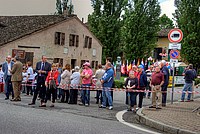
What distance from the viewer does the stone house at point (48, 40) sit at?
120 ft

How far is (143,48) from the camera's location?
177ft

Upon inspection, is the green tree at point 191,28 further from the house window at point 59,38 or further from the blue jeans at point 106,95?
the blue jeans at point 106,95

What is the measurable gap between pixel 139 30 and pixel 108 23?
4.64m

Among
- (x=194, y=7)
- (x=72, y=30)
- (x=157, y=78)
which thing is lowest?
(x=157, y=78)

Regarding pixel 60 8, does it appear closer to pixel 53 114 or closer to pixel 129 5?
pixel 129 5

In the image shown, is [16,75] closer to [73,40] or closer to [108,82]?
[108,82]

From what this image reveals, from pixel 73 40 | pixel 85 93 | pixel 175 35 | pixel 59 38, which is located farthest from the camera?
pixel 73 40

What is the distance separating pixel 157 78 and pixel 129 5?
42725 millimetres

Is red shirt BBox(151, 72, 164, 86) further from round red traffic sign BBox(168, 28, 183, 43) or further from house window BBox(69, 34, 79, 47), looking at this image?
house window BBox(69, 34, 79, 47)

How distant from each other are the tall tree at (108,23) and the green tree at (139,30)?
47.5 inches

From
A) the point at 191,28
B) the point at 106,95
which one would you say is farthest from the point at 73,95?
the point at 191,28

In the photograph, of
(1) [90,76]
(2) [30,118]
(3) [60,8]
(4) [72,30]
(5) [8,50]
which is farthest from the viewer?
(3) [60,8]

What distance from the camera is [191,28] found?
1944 inches

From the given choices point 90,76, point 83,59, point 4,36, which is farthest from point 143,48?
point 90,76
